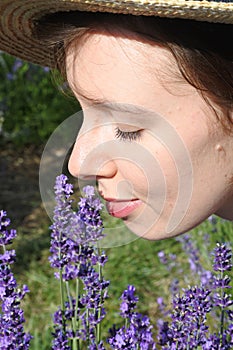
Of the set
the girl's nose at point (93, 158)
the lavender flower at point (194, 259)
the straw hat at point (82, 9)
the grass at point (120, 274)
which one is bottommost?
the grass at point (120, 274)

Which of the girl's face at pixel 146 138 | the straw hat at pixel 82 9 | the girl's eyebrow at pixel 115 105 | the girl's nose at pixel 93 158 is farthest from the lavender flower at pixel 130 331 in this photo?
the straw hat at pixel 82 9

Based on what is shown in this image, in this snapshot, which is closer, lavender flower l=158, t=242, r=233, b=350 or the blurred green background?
lavender flower l=158, t=242, r=233, b=350

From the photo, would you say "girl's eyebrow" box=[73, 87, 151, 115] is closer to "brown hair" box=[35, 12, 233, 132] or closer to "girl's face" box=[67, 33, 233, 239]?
"girl's face" box=[67, 33, 233, 239]

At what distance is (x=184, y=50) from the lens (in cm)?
178

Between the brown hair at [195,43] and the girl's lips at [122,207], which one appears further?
the girl's lips at [122,207]

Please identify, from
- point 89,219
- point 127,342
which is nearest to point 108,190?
point 89,219

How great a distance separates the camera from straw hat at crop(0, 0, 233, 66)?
164 centimetres

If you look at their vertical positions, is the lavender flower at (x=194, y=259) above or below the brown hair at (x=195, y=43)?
below

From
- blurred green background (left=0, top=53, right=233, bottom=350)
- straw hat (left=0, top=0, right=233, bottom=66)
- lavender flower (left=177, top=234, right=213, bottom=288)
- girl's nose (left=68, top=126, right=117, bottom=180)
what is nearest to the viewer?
straw hat (left=0, top=0, right=233, bottom=66)

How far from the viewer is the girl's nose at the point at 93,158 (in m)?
1.89

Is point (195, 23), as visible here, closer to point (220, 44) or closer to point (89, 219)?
point (220, 44)

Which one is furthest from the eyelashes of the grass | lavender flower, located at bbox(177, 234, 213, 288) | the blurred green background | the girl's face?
the grass

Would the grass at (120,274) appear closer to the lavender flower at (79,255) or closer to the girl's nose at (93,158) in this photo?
the lavender flower at (79,255)

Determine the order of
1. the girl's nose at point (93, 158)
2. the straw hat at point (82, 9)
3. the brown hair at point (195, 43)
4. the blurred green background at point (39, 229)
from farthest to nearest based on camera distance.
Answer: the blurred green background at point (39, 229), the girl's nose at point (93, 158), the brown hair at point (195, 43), the straw hat at point (82, 9)
